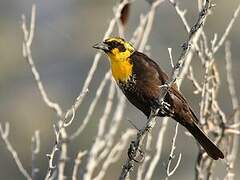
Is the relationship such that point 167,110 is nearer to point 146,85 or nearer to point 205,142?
point 146,85

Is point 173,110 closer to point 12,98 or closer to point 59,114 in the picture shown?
point 59,114

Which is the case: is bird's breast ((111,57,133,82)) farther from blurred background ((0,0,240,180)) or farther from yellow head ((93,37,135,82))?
blurred background ((0,0,240,180))

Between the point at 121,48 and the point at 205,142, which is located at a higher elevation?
the point at 121,48

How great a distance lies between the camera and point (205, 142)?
610 centimetres

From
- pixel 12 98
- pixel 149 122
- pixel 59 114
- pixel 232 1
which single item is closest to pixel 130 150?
pixel 149 122

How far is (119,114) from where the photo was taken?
250 inches

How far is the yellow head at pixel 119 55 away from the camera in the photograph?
6.10 m

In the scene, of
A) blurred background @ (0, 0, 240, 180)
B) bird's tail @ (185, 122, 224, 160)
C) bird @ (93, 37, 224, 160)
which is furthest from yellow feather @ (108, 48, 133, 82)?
blurred background @ (0, 0, 240, 180)

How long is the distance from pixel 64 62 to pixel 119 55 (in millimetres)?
19493

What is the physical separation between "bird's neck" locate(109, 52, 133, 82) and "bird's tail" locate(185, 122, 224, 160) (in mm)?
620

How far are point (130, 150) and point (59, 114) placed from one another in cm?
76

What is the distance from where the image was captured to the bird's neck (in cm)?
609

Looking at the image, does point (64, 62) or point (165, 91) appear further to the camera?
point (64, 62)

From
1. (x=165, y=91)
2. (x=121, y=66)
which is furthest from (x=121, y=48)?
(x=165, y=91)
